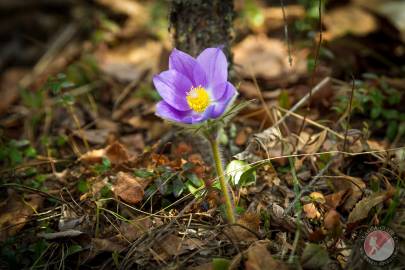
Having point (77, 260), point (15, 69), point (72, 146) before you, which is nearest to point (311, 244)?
point (77, 260)

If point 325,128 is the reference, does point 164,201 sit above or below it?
below

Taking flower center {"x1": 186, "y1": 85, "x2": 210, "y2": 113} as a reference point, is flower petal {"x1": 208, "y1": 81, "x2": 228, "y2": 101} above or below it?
above

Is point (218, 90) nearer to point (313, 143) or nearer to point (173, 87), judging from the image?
point (173, 87)

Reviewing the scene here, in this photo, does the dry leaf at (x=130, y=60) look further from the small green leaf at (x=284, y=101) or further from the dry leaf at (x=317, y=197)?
the dry leaf at (x=317, y=197)

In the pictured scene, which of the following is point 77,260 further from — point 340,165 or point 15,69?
point 15,69

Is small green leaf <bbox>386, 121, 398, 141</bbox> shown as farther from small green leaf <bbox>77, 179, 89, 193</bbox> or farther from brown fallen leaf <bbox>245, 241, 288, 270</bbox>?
small green leaf <bbox>77, 179, 89, 193</bbox>

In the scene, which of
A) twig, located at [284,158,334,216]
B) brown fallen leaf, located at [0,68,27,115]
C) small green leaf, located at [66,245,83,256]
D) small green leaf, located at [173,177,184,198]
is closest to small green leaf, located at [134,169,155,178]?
small green leaf, located at [173,177,184,198]
